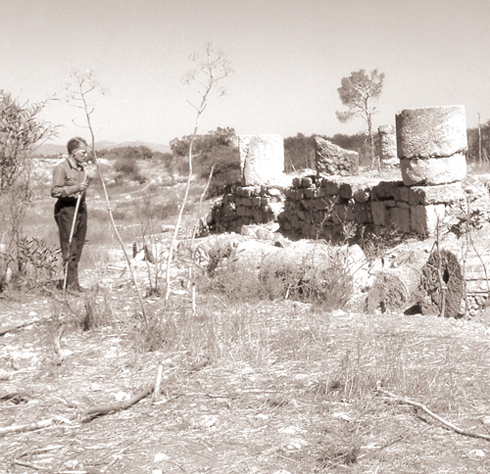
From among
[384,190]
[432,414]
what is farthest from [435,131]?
[432,414]

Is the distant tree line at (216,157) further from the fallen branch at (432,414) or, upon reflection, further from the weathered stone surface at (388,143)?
the fallen branch at (432,414)

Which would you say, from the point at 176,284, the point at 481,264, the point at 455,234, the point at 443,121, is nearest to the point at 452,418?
the point at 481,264

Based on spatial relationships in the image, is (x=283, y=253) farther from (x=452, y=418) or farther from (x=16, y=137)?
(x=452, y=418)

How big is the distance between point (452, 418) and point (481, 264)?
2.89 m

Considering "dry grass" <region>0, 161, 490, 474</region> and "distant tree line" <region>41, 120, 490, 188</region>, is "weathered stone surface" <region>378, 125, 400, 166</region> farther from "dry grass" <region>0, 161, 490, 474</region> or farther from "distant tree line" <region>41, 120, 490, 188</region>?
"dry grass" <region>0, 161, 490, 474</region>

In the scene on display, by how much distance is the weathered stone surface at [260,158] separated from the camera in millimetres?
14586

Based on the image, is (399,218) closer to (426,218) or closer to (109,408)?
(426,218)

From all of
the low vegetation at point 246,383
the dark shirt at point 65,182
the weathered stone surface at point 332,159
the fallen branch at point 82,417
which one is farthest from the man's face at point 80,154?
the weathered stone surface at point 332,159

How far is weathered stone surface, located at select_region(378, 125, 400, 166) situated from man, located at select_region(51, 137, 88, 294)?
11861 millimetres

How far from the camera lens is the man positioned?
21.8 feet

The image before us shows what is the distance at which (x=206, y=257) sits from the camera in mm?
8016

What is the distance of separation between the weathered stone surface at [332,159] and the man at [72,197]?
6.54 meters

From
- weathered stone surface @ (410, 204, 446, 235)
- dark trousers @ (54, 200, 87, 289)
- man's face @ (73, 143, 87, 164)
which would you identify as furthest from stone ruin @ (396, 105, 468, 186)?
dark trousers @ (54, 200, 87, 289)

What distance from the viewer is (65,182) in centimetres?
679
